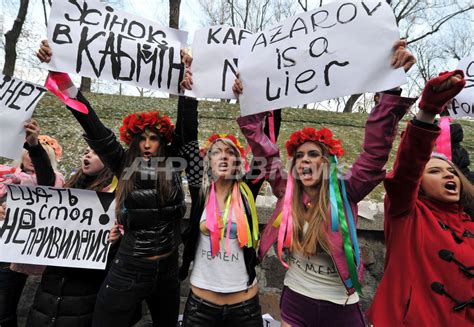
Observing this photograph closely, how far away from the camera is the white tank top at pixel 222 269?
1913 millimetres

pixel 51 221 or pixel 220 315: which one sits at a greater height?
pixel 51 221

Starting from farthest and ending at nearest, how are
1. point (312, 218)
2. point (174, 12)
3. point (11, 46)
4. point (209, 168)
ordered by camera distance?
1. point (11, 46)
2. point (174, 12)
3. point (209, 168)
4. point (312, 218)

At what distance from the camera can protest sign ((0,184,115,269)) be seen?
2287 millimetres

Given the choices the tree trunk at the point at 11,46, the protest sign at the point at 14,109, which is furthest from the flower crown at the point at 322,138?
the tree trunk at the point at 11,46

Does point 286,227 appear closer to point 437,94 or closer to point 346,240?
point 346,240

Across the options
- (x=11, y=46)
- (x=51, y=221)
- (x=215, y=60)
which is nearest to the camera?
(x=215, y=60)

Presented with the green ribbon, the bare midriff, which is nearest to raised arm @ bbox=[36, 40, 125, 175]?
the bare midriff

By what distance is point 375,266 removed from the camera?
9.37 feet

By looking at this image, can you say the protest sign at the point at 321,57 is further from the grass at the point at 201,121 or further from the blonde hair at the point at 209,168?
the grass at the point at 201,121

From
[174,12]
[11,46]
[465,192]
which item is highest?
[174,12]

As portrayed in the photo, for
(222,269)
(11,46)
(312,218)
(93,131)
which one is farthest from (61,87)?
(11,46)

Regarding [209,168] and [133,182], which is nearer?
[133,182]

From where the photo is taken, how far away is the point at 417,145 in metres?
1.49

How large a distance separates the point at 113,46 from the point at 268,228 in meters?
1.53
